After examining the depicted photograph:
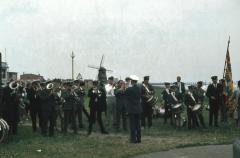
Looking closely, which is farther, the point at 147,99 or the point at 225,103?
the point at 225,103

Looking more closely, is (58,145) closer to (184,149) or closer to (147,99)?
(184,149)

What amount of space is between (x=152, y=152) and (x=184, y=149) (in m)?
0.92

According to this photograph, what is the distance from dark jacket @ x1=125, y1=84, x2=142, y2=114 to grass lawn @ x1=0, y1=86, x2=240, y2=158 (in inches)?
37.1

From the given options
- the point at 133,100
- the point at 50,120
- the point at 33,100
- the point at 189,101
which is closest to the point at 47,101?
the point at 50,120

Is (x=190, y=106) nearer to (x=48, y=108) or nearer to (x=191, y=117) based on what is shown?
(x=191, y=117)

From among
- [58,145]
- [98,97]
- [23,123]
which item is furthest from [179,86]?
[58,145]

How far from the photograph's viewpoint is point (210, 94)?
20.3 m

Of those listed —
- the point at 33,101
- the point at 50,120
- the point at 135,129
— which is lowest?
the point at 135,129

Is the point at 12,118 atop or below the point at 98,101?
below

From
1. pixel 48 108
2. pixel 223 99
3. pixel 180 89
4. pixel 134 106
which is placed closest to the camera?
pixel 134 106

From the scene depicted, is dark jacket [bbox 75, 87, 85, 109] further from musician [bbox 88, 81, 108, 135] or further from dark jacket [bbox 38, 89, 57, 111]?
dark jacket [bbox 38, 89, 57, 111]

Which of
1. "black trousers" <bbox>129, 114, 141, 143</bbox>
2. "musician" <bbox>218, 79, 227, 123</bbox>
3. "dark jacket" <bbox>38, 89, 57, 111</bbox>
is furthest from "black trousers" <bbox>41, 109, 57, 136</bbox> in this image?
"musician" <bbox>218, 79, 227, 123</bbox>

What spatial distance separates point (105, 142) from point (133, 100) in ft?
4.84

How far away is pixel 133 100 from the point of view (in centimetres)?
1518
